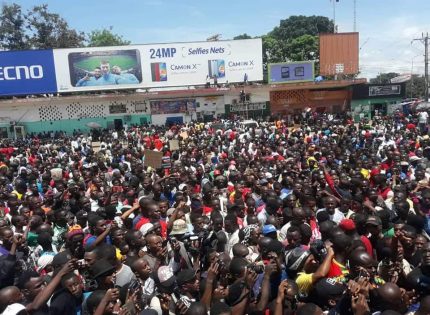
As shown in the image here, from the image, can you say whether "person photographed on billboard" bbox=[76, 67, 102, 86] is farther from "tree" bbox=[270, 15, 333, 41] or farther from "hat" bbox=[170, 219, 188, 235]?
"tree" bbox=[270, 15, 333, 41]

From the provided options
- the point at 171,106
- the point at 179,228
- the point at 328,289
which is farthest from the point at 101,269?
the point at 171,106

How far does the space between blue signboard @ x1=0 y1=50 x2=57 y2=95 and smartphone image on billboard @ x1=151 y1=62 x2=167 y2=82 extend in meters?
7.46

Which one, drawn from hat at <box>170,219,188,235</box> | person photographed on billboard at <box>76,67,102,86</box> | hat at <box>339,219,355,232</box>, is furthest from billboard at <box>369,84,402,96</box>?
hat at <box>170,219,188,235</box>

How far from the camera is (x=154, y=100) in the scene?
102ft

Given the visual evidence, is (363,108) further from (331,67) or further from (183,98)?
(183,98)

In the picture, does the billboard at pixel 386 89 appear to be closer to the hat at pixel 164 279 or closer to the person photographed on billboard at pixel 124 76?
the person photographed on billboard at pixel 124 76

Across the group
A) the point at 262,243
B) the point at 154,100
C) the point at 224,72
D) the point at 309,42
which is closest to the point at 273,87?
the point at 224,72

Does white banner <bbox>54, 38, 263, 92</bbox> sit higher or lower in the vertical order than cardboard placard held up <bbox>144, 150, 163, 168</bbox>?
higher

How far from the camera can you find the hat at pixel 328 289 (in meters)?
2.95

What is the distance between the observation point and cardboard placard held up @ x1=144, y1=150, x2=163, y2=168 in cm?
960

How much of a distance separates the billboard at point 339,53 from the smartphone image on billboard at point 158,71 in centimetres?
1301

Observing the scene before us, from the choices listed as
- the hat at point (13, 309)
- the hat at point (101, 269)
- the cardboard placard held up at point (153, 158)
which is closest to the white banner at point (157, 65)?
the cardboard placard held up at point (153, 158)

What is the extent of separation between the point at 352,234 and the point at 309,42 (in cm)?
4948

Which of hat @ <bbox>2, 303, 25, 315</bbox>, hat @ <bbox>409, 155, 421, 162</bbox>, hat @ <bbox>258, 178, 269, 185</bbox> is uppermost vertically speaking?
hat @ <bbox>2, 303, 25, 315</bbox>
